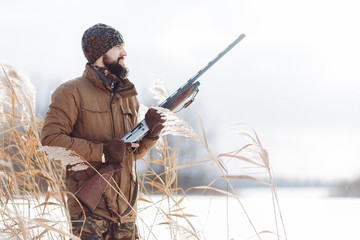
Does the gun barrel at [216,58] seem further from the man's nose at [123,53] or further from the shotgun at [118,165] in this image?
the man's nose at [123,53]

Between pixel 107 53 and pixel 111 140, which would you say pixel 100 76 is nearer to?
pixel 107 53

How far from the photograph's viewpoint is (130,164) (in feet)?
9.61

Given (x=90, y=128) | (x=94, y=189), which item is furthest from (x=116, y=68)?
(x=94, y=189)

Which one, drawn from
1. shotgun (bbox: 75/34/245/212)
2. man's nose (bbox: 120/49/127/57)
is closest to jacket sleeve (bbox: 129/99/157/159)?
shotgun (bbox: 75/34/245/212)

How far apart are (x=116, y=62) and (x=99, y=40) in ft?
0.61

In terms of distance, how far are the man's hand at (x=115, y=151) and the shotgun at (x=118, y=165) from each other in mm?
46

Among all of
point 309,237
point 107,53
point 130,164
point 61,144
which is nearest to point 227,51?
point 107,53

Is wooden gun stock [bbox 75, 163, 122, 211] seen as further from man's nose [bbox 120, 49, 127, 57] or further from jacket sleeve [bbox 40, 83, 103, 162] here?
man's nose [bbox 120, 49, 127, 57]

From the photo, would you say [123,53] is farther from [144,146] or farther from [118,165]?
[118,165]

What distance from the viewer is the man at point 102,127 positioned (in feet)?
8.78

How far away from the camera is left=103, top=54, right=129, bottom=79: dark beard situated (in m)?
2.99

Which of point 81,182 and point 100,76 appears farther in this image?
point 100,76

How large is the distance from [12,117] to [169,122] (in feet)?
5.44

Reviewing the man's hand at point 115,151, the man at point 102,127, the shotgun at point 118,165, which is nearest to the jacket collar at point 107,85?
the man at point 102,127
